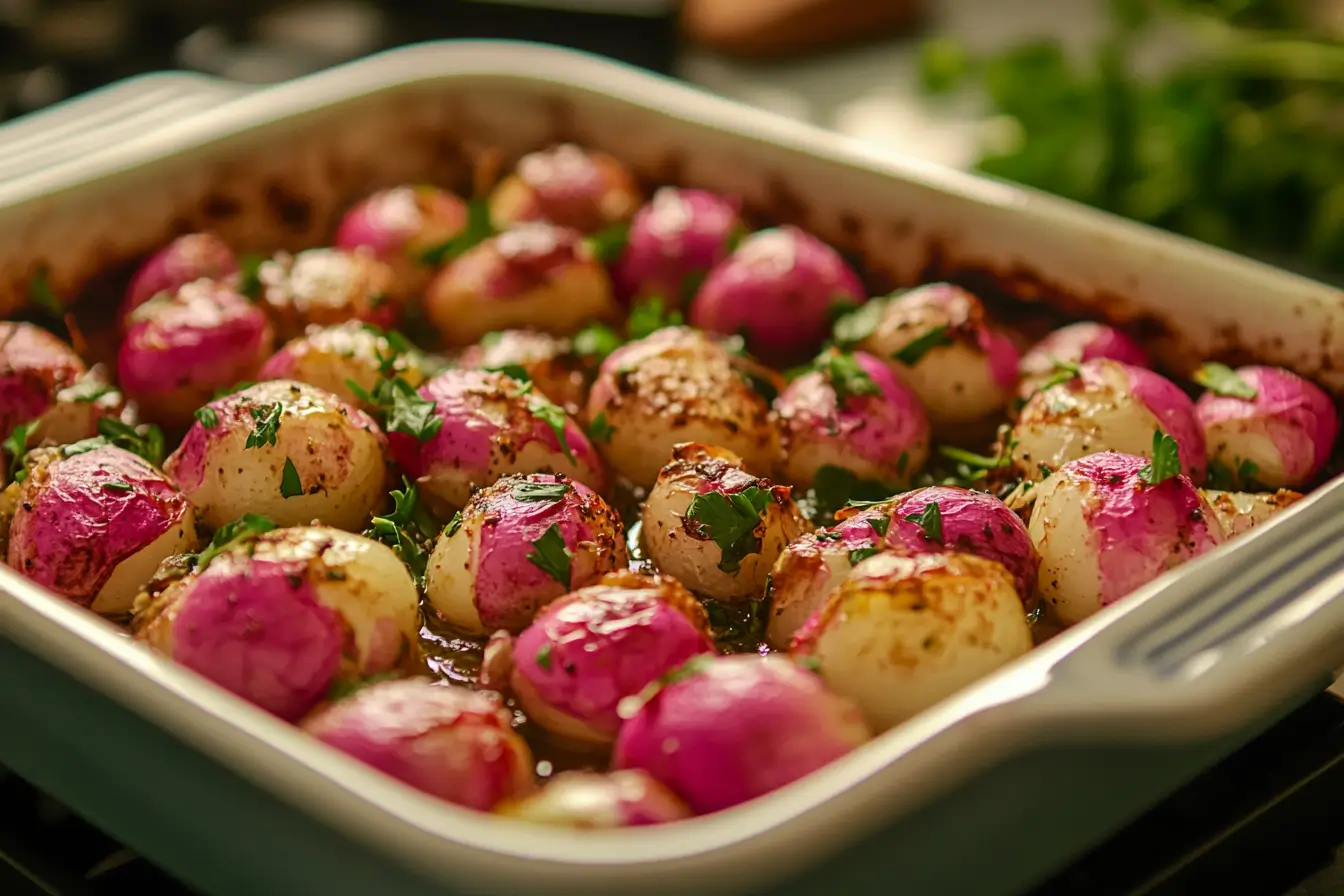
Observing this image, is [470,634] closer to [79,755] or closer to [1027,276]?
[79,755]

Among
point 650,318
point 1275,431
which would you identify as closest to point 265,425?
point 650,318

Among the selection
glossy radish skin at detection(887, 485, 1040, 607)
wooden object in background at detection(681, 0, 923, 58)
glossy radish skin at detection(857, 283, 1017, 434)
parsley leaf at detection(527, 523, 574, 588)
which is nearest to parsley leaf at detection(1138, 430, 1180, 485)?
glossy radish skin at detection(887, 485, 1040, 607)

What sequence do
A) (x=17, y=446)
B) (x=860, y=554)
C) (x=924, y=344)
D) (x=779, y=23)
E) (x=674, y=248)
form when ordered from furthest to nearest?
(x=779, y=23), (x=674, y=248), (x=924, y=344), (x=17, y=446), (x=860, y=554)

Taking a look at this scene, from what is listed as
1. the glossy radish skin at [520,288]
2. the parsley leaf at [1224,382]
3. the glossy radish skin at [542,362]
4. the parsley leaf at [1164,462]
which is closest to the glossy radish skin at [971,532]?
the parsley leaf at [1164,462]

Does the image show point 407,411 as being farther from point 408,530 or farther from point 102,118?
point 102,118

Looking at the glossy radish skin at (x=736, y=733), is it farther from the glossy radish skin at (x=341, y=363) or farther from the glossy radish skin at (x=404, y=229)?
the glossy radish skin at (x=404, y=229)

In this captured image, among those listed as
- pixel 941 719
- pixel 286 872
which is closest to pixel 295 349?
pixel 286 872

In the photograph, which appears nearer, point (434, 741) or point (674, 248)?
point (434, 741)
